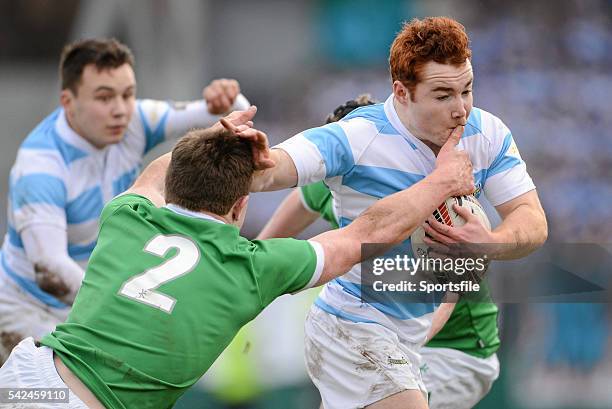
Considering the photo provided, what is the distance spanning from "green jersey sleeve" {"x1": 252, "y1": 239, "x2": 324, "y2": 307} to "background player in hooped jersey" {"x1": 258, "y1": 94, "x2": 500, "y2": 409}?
166cm

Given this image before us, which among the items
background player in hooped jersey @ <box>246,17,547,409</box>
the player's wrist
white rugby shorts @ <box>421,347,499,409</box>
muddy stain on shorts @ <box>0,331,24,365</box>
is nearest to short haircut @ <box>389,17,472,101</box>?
background player in hooped jersey @ <box>246,17,547,409</box>

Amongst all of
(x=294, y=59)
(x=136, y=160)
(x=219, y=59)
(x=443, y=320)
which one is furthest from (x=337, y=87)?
(x=443, y=320)

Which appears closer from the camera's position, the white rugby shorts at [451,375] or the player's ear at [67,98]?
the white rugby shorts at [451,375]

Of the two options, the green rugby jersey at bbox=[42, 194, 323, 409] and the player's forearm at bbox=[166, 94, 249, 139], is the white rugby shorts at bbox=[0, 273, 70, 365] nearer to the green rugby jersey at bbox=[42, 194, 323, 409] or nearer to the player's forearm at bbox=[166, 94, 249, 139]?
the player's forearm at bbox=[166, 94, 249, 139]

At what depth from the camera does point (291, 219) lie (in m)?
5.66

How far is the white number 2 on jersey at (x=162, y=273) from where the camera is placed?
11.6ft

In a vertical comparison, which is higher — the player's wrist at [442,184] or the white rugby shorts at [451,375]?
the player's wrist at [442,184]

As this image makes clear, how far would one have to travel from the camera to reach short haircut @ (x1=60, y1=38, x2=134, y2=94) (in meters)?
6.31

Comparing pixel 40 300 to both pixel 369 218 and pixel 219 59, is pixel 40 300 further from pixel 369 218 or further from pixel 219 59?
pixel 219 59

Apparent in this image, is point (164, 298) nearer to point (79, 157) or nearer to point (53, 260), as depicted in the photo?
point (53, 260)

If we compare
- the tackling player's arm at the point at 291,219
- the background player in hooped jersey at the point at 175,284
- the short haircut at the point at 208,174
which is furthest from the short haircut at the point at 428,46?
the tackling player's arm at the point at 291,219

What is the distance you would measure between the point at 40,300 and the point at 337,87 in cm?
687
